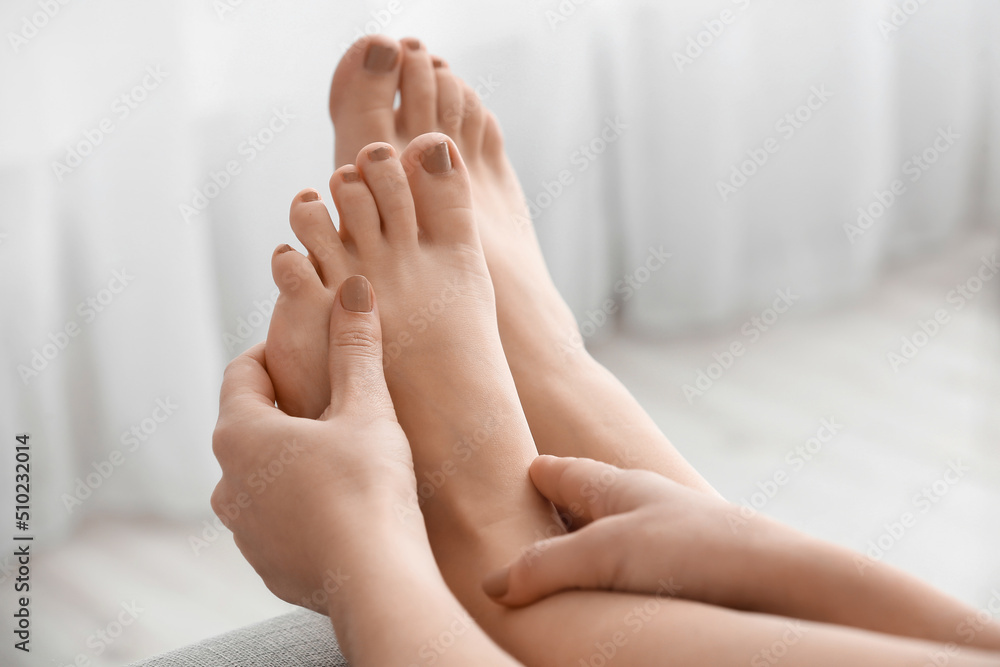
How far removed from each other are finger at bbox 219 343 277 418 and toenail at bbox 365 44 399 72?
0.48m

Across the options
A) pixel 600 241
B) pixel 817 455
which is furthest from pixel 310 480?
pixel 600 241

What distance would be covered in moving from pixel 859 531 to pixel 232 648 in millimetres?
932

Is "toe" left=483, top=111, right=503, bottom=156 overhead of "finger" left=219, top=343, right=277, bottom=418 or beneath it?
overhead

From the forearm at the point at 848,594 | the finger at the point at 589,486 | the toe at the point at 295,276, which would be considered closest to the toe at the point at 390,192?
the toe at the point at 295,276

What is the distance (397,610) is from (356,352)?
31 cm

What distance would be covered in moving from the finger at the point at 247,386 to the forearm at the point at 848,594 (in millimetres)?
443

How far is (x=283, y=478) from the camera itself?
0.69 m

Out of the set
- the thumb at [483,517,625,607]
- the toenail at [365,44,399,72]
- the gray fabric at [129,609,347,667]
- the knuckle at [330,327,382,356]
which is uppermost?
the toenail at [365,44,399,72]

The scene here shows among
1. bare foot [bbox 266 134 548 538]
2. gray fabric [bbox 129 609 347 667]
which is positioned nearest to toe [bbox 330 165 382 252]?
bare foot [bbox 266 134 548 538]

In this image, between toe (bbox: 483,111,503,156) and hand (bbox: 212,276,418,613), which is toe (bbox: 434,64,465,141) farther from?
hand (bbox: 212,276,418,613)

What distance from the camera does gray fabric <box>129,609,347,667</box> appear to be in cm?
68

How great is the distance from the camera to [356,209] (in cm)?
95

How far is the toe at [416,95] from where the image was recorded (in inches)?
46.7

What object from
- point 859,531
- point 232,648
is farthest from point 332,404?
point 859,531
